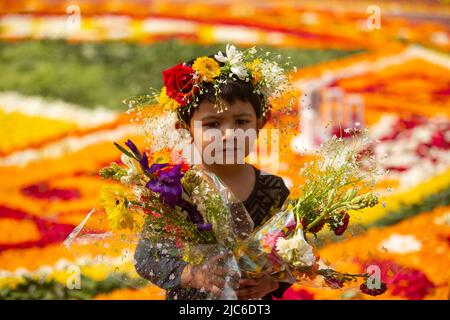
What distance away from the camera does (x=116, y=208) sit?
2.07 meters

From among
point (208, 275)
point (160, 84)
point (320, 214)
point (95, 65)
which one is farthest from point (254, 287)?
point (95, 65)

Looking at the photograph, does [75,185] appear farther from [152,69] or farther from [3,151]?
[152,69]

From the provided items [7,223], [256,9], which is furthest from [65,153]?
[256,9]

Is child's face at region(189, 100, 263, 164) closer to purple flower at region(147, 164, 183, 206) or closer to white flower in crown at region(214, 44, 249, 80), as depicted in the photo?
white flower in crown at region(214, 44, 249, 80)

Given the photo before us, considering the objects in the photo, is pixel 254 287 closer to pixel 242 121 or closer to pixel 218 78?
pixel 242 121

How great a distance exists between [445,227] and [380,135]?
1.58 metres

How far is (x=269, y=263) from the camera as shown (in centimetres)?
205

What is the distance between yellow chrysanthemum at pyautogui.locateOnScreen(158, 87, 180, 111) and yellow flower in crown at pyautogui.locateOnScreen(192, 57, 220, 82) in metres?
0.13

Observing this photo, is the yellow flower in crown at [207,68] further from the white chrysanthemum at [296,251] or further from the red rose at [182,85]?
the white chrysanthemum at [296,251]

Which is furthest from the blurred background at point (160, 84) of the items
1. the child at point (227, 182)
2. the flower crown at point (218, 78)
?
the flower crown at point (218, 78)

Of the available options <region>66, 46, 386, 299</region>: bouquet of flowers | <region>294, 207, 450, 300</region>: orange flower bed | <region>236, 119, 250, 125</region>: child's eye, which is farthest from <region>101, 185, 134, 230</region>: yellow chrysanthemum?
<region>294, 207, 450, 300</region>: orange flower bed

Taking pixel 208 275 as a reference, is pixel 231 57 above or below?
above

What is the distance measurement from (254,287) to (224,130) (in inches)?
18.7

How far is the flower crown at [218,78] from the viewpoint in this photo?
230 cm
